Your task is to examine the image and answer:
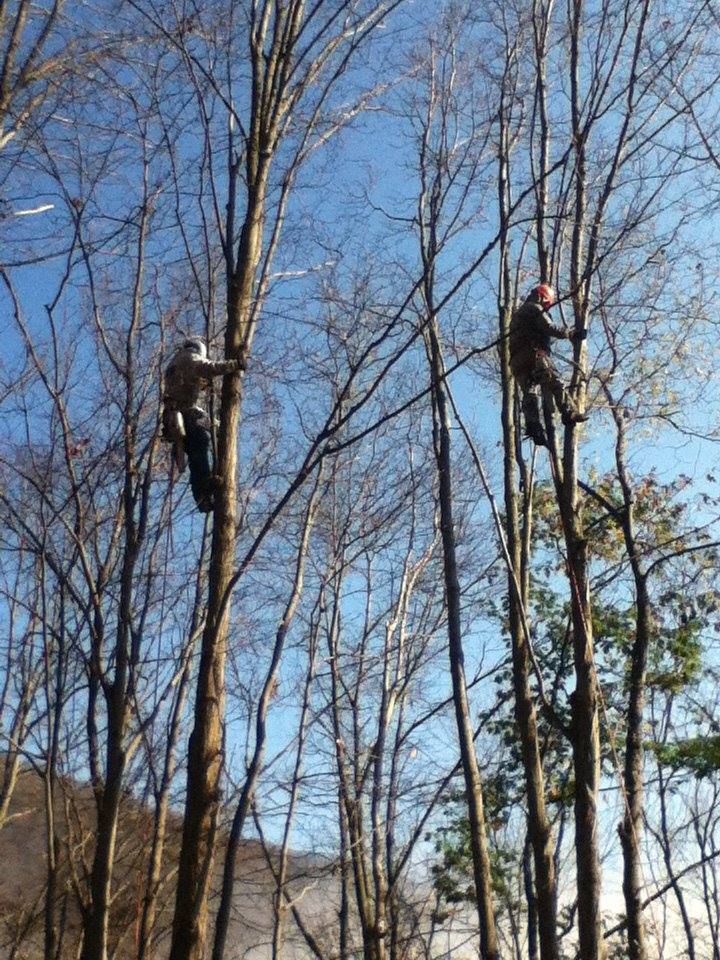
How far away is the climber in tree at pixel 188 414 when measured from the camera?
18.9ft

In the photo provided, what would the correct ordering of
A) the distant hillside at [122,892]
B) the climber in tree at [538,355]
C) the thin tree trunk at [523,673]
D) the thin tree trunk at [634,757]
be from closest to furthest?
the thin tree trunk at [523,673]
the climber in tree at [538,355]
the thin tree trunk at [634,757]
the distant hillside at [122,892]

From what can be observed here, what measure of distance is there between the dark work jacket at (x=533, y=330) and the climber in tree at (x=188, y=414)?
1.91 m

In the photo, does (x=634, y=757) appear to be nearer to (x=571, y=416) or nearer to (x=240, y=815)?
(x=571, y=416)

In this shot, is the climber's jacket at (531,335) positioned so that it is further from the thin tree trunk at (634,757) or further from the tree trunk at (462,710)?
the thin tree trunk at (634,757)

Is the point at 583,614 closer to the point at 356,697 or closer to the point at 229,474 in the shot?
the point at 229,474

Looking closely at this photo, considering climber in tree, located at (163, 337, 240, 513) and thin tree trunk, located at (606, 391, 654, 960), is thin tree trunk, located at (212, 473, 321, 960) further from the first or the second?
thin tree trunk, located at (606, 391, 654, 960)

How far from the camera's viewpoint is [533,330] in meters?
6.51

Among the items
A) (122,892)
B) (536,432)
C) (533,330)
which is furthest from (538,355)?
(122,892)

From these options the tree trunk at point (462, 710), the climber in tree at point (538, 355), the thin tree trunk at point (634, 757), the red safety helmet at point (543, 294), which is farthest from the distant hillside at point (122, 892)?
the red safety helmet at point (543, 294)

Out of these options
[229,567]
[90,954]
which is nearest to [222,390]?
[229,567]

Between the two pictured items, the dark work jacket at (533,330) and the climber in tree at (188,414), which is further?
the dark work jacket at (533,330)

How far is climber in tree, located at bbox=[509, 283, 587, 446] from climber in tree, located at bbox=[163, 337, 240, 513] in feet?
6.15

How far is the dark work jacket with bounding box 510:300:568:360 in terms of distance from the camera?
21.0 ft

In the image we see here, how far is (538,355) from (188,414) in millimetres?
2151
